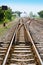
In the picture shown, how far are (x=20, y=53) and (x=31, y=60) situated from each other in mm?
1275

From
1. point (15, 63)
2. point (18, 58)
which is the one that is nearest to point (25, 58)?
point (18, 58)

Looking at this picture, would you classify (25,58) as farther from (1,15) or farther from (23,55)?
(1,15)

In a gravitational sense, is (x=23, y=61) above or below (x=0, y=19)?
above

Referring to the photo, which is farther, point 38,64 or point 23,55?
point 23,55

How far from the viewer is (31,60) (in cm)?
726

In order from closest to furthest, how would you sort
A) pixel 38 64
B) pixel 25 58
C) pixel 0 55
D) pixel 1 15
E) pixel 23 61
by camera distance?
1. pixel 38 64
2. pixel 23 61
3. pixel 25 58
4. pixel 0 55
5. pixel 1 15

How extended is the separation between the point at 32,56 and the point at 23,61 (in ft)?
2.88

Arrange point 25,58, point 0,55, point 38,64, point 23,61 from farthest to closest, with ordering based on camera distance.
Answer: point 0,55, point 25,58, point 23,61, point 38,64

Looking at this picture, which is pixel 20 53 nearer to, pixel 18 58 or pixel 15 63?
pixel 18 58

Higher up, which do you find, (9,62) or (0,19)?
(9,62)

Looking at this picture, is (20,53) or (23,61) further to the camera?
(20,53)

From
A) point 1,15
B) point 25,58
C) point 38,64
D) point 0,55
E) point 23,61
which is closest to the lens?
point 38,64

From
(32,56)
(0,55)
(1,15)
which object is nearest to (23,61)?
(32,56)

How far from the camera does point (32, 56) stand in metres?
7.89
